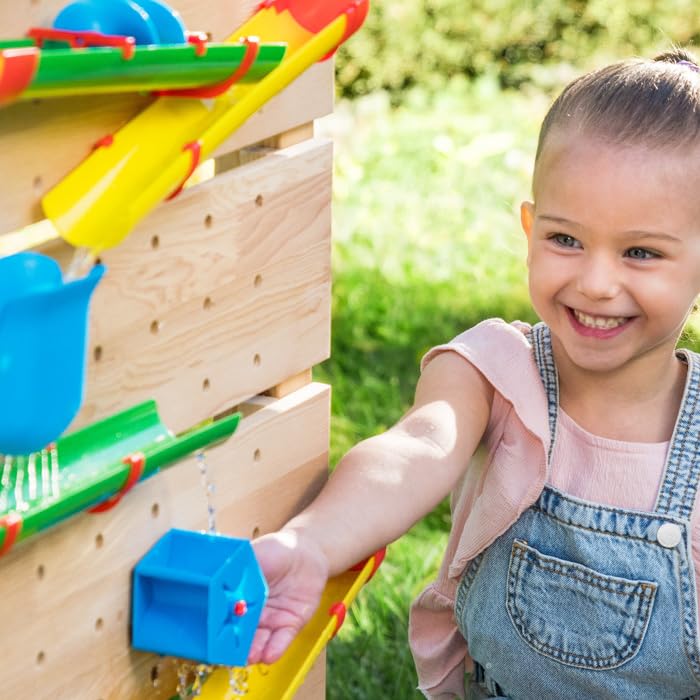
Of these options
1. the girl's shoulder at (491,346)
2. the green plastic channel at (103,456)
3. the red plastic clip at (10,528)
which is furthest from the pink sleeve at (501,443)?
the red plastic clip at (10,528)

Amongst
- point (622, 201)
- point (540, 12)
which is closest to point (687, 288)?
point (622, 201)

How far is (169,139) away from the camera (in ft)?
3.76

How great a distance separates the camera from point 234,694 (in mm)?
1428

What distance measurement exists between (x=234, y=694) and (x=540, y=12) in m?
5.17

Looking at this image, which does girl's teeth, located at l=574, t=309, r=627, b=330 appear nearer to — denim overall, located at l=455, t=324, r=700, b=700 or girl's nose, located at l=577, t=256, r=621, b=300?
girl's nose, located at l=577, t=256, r=621, b=300

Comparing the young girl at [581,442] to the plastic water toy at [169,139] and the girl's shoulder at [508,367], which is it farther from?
the plastic water toy at [169,139]

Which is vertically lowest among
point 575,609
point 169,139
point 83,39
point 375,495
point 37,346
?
point 575,609

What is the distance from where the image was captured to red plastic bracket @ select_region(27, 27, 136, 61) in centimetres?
101

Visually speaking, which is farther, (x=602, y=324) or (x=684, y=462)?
(x=684, y=462)

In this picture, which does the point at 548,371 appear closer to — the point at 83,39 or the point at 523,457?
the point at 523,457

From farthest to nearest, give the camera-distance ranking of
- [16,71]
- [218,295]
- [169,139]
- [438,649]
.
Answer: [438,649]
[218,295]
[169,139]
[16,71]

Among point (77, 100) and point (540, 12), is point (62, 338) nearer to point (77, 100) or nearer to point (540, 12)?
point (77, 100)

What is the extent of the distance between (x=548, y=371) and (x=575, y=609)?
1.03 ft

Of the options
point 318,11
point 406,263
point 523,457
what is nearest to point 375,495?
point 523,457
